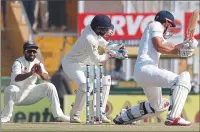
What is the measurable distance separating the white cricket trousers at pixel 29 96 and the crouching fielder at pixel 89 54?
839 mm

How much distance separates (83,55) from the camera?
47.8 feet

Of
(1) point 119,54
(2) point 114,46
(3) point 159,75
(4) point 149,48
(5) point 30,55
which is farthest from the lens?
(5) point 30,55

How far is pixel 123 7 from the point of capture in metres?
28.7

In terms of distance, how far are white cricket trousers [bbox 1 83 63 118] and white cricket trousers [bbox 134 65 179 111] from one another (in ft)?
7.63

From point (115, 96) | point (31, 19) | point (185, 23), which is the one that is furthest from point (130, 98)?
point (31, 19)

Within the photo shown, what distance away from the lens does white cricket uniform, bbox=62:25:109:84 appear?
14.3 meters

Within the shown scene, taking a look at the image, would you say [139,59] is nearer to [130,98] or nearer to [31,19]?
[130,98]

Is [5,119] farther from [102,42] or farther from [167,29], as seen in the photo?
[167,29]

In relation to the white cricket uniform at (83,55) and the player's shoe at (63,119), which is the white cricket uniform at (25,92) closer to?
the player's shoe at (63,119)

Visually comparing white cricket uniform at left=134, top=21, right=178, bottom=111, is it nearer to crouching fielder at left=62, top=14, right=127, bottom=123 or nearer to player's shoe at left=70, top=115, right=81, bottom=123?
crouching fielder at left=62, top=14, right=127, bottom=123

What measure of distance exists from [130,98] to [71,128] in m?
8.83

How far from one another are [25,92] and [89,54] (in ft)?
5.99

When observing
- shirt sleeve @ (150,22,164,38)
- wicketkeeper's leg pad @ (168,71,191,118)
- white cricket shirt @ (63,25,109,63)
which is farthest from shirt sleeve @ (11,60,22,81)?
wicketkeeper's leg pad @ (168,71,191,118)

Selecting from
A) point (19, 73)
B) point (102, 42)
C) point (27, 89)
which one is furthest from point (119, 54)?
point (27, 89)
